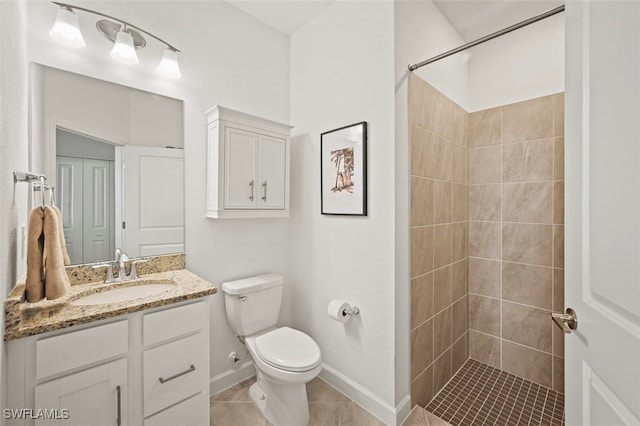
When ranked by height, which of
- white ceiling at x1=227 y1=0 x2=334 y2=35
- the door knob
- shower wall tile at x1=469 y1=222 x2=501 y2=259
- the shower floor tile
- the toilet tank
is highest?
white ceiling at x1=227 y1=0 x2=334 y2=35

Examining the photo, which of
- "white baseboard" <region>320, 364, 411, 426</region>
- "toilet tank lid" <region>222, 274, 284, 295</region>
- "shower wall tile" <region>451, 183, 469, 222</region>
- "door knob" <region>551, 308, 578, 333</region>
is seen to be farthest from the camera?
"shower wall tile" <region>451, 183, 469, 222</region>

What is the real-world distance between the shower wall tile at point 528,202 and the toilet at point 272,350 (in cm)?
178

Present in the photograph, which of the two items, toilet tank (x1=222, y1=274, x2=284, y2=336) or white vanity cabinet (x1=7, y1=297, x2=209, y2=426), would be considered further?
toilet tank (x1=222, y1=274, x2=284, y2=336)

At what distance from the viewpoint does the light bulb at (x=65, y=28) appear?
1365 millimetres

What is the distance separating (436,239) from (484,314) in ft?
3.09

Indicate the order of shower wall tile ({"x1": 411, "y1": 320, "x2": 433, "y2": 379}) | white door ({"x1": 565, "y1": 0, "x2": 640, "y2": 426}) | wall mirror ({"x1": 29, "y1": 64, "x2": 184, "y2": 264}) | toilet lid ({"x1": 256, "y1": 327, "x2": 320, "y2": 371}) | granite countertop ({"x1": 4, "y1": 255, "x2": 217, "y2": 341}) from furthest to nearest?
shower wall tile ({"x1": 411, "y1": 320, "x2": 433, "y2": 379}), toilet lid ({"x1": 256, "y1": 327, "x2": 320, "y2": 371}), wall mirror ({"x1": 29, "y1": 64, "x2": 184, "y2": 264}), granite countertop ({"x1": 4, "y1": 255, "x2": 217, "y2": 341}), white door ({"x1": 565, "y1": 0, "x2": 640, "y2": 426})

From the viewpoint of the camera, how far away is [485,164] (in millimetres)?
2312

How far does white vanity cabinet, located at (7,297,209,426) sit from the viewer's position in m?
1.02

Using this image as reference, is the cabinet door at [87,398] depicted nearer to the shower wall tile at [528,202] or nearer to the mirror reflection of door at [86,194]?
the mirror reflection of door at [86,194]

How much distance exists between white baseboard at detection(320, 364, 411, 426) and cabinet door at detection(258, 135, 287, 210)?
128 cm

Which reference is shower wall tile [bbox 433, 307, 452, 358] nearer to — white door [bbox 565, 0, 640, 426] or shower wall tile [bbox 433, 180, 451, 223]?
shower wall tile [bbox 433, 180, 451, 223]

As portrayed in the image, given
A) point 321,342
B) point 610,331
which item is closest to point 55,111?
point 321,342

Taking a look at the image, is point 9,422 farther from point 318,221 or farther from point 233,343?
point 318,221

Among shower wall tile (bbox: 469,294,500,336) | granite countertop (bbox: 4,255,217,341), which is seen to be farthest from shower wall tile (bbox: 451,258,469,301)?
granite countertop (bbox: 4,255,217,341)
